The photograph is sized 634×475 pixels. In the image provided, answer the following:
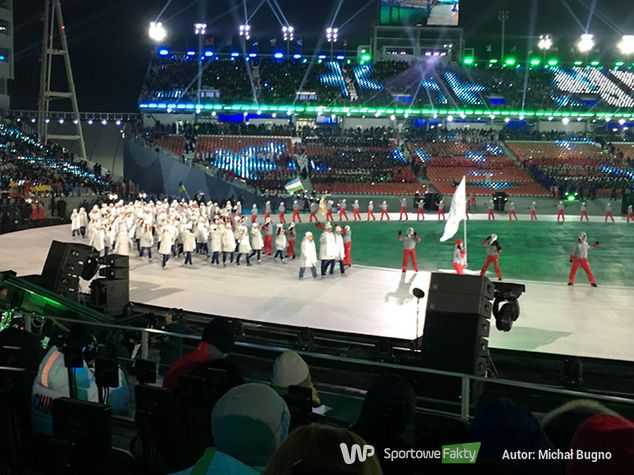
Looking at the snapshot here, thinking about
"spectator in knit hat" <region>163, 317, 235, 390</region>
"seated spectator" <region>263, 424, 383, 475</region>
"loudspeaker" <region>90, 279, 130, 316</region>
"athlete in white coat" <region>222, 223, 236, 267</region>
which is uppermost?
"seated spectator" <region>263, 424, 383, 475</region>

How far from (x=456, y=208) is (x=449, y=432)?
16.6m

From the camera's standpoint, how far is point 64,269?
40.4 feet

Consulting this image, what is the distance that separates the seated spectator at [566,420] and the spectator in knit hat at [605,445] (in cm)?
113

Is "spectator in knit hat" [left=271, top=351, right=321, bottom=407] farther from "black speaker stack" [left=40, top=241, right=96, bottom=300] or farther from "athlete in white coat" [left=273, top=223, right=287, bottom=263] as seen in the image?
"athlete in white coat" [left=273, top=223, right=287, bottom=263]

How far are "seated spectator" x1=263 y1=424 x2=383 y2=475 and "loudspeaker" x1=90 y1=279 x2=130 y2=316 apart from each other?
10489 mm

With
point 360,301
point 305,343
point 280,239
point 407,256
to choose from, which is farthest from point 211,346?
point 280,239

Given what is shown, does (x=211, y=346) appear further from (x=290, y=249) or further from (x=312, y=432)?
(x=290, y=249)

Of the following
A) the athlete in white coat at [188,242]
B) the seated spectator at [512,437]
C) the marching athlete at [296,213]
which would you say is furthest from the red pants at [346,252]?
the seated spectator at [512,437]

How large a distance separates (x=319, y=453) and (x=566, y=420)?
180cm

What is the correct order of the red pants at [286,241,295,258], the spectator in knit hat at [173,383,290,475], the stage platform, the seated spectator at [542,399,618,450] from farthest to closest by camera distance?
1. the red pants at [286,241,295,258]
2. the stage platform
3. the seated spectator at [542,399,618,450]
4. the spectator in knit hat at [173,383,290,475]

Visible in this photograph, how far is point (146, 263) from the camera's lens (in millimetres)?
21234

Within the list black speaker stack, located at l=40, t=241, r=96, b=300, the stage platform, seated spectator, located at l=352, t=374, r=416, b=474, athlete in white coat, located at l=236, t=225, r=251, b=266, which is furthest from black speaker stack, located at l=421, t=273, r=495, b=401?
athlete in white coat, located at l=236, t=225, r=251, b=266

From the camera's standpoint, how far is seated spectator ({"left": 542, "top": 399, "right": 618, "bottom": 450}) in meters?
3.37

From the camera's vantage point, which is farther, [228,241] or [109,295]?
[228,241]
